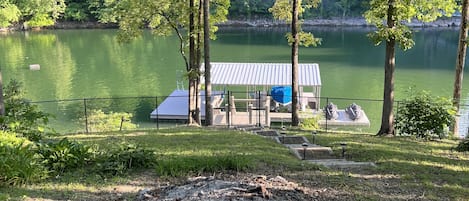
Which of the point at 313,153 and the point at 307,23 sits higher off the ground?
the point at 307,23

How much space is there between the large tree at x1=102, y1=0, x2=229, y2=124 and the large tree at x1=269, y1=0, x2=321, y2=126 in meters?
2.09

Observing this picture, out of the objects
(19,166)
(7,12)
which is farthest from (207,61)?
(7,12)

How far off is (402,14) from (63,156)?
7.54 meters

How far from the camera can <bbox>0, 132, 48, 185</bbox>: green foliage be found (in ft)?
18.4

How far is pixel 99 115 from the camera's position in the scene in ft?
54.0

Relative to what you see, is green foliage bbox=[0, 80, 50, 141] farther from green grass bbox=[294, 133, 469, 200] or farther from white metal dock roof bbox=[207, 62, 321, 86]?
white metal dock roof bbox=[207, 62, 321, 86]

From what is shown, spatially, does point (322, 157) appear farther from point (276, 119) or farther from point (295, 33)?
point (276, 119)

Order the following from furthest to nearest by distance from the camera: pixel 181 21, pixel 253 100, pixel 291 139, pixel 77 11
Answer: pixel 77 11
pixel 253 100
pixel 181 21
pixel 291 139

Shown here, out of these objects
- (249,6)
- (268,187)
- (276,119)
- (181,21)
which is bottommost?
(276,119)

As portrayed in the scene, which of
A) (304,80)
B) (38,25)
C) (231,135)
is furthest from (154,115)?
(38,25)

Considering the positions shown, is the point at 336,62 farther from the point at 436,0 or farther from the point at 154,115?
the point at 436,0

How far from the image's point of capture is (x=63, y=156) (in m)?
6.43

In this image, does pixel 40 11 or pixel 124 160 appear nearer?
pixel 124 160

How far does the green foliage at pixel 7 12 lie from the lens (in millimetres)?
59156
